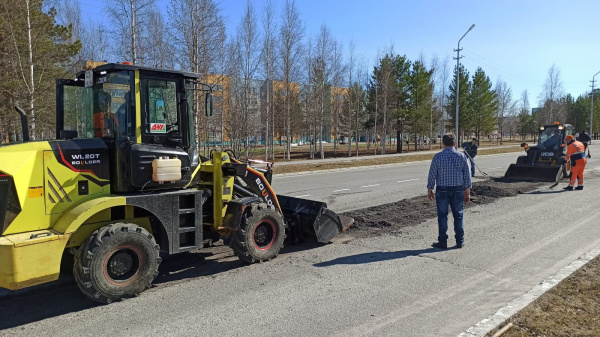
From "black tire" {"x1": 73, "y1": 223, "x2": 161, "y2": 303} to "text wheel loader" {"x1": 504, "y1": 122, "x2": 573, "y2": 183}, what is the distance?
45.3 feet

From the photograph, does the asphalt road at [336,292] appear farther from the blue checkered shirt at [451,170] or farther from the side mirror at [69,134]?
the side mirror at [69,134]

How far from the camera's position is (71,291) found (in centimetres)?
475

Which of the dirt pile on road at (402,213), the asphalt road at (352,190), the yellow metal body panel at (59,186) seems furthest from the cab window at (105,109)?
the asphalt road at (352,190)

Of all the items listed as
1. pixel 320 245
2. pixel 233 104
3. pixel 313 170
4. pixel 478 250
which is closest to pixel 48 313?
pixel 320 245

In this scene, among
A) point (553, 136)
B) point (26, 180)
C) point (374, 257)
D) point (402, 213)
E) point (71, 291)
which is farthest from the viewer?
point (553, 136)

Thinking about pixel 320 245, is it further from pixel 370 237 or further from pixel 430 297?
pixel 430 297

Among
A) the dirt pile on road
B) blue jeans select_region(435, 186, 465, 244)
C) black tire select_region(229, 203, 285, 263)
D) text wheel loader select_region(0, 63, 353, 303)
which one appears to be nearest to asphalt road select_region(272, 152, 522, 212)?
the dirt pile on road

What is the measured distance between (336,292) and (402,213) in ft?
15.5

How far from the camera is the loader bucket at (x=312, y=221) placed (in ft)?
20.9

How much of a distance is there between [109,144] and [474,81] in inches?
2105

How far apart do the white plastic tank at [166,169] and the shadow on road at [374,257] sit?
2.31 metres

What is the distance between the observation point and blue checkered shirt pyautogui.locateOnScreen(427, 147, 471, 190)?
634 cm

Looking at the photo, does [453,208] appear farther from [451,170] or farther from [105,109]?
[105,109]

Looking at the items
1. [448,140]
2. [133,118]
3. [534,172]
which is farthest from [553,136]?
[133,118]
